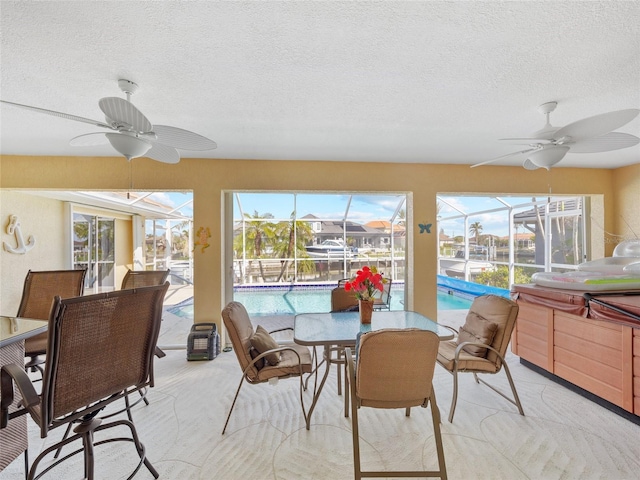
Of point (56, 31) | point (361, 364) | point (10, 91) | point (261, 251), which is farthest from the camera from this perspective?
point (261, 251)

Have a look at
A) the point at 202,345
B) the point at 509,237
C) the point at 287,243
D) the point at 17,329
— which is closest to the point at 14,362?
the point at 17,329

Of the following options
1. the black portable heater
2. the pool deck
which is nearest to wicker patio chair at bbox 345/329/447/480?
the black portable heater

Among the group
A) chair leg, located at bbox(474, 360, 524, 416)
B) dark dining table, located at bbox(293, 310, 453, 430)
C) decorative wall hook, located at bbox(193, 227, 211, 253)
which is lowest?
chair leg, located at bbox(474, 360, 524, 416)

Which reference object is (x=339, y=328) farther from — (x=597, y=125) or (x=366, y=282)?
(x=597, y=125)

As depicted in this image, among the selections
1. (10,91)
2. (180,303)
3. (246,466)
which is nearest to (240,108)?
(10,91)

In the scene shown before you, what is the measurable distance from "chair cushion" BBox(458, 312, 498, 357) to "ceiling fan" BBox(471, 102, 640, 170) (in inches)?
55.0

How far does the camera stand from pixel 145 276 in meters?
2.98

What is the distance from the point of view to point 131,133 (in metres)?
1.88

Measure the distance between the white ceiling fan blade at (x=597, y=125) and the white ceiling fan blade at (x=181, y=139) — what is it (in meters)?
2.43

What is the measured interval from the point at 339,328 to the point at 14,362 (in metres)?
2.08

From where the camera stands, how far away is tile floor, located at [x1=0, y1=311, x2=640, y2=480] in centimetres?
178

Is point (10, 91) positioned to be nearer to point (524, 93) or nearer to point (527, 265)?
point (524, 93)

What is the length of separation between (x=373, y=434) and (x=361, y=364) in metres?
0.85

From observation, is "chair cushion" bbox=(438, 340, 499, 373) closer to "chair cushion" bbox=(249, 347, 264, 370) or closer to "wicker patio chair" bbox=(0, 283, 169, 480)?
"chair cushion" bbox=(249, 347, 264, 370)
